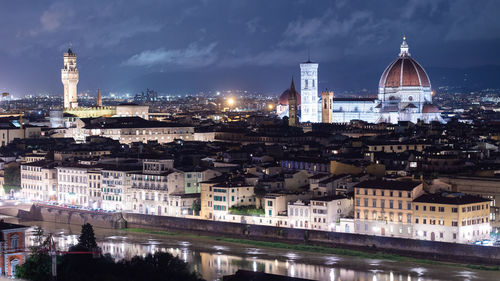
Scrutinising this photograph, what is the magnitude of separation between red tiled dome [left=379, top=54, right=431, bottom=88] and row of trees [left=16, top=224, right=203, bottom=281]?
6502cm

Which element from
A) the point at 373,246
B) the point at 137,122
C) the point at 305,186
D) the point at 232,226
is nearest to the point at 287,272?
the point at 373,246

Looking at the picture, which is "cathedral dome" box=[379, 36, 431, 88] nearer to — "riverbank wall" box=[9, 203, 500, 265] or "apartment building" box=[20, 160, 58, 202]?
"apartment building" box=[20, 160, 58, 202]

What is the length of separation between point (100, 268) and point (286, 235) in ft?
36.5

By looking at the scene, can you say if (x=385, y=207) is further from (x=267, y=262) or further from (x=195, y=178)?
(x=195, y=178)

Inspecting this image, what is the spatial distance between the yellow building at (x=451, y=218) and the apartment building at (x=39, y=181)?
23372mm

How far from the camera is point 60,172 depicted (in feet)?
190

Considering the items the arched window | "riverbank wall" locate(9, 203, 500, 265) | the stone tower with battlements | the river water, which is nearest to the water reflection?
the river water

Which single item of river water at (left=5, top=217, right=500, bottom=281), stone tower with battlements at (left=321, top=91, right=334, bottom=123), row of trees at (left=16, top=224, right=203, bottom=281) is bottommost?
river water at (left=5, top=217, right=500, bottom=281)

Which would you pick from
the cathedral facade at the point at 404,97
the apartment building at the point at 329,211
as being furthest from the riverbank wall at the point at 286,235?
the cathedral facade at the point at 404,97

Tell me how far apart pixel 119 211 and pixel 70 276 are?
18999 millimetres

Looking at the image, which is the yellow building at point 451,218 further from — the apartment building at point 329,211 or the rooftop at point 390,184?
the apartment building at point 329,211

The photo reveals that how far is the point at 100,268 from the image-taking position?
34844 millimetres

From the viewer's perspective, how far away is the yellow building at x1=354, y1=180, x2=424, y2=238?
4203cm

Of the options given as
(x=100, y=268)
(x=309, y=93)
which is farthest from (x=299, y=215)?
(x=309, y=93)
